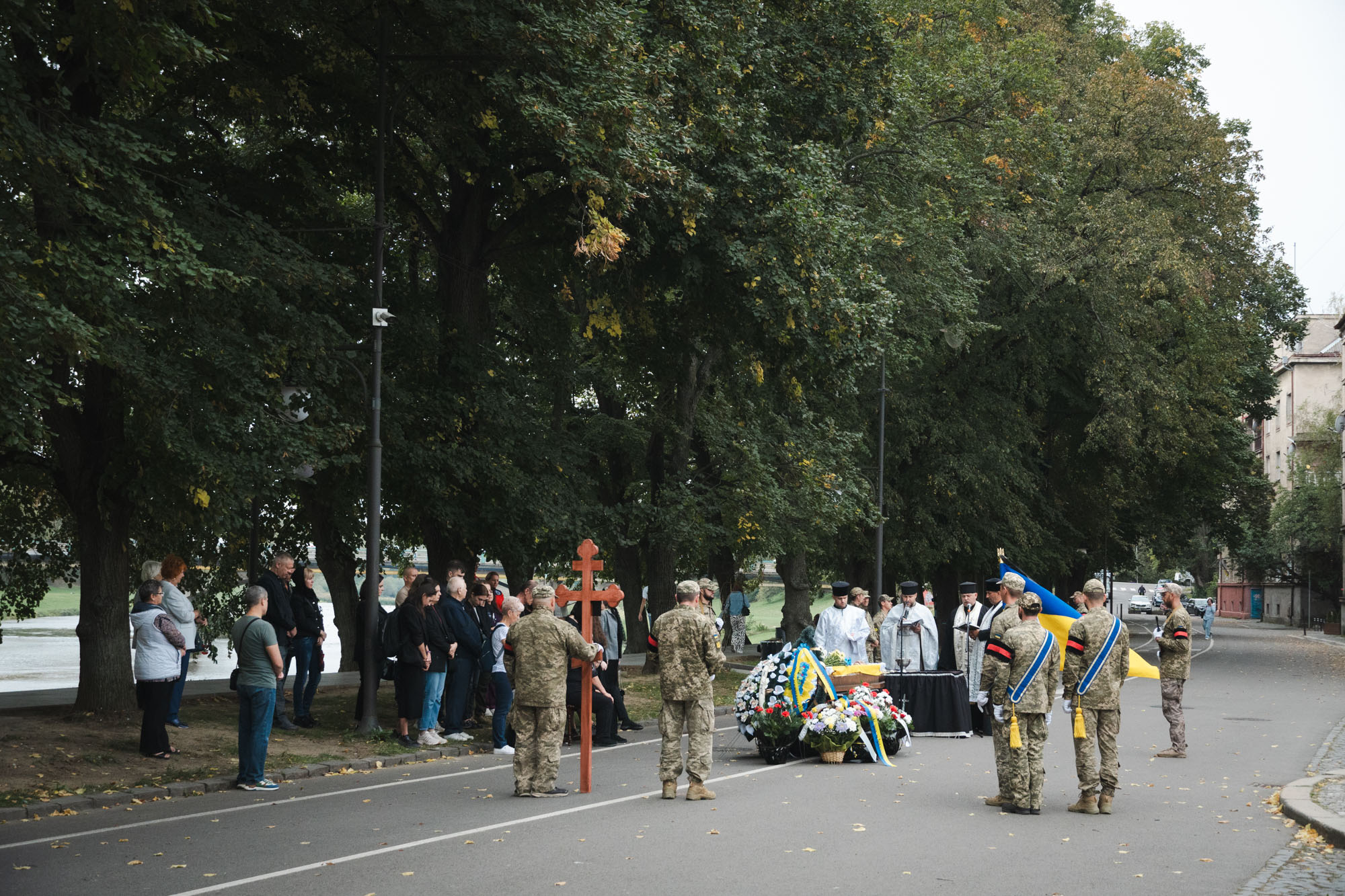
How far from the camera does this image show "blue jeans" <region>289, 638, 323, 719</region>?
16656mm

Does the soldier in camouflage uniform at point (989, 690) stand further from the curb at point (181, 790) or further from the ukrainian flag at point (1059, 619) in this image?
the curb at point (181, 790)

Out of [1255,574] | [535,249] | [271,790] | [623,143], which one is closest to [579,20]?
[623,143]

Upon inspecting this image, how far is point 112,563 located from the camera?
642 inches

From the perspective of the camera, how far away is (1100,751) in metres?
11.3

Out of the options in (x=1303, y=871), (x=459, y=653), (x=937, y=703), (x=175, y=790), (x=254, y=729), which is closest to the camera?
(x=1303, y=871)

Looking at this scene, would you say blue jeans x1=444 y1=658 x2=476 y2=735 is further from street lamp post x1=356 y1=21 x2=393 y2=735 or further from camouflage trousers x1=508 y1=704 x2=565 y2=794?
camouflage trousers x1=508 y1=704 x2=565 y2=794

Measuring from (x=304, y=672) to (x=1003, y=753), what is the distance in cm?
912

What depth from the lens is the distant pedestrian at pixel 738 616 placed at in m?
36.3

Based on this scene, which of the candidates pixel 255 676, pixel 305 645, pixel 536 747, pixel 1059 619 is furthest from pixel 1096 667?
pixel 305 645

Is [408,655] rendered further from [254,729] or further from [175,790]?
[175,790]

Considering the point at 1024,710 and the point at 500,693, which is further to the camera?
the point at 500,693

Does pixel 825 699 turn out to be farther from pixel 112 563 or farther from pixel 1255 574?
pixel 1255 574

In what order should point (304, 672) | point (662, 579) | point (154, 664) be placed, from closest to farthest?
point (154, 664) < point (304, 672) < point (662, 579)

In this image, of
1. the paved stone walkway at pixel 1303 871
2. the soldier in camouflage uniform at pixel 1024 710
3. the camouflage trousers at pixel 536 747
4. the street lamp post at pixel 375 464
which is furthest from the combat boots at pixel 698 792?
the street lamp post at pixel 375 464
